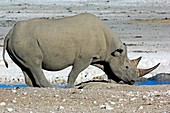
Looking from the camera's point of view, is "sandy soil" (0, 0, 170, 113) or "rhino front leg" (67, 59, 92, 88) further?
"rhino front leg" (67, 59, 92, 88)

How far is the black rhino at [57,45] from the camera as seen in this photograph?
13.1 m

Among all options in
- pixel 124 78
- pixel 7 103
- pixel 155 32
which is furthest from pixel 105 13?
pixel 7 103

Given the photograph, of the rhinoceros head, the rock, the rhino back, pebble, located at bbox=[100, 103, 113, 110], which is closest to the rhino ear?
the rhinoceros head

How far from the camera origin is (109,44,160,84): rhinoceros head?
46.1ft

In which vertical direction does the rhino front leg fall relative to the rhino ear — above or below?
below

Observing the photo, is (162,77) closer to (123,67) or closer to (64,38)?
(123,67)

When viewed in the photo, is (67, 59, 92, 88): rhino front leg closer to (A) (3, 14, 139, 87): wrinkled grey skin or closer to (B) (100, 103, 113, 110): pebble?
(A) (3, 14, 139, 87): wrinkled grey skin

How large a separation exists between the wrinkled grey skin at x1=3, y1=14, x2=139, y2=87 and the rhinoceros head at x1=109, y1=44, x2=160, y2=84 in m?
0.15

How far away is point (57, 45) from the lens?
43.4ft

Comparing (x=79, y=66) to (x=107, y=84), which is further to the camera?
(x=79, y=66)

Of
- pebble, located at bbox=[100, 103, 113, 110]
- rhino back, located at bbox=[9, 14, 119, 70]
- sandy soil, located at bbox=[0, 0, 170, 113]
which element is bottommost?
sandy soil, located at bbox=[0, 0, 170, 113]

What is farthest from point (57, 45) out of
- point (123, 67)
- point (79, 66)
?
point (123, 67)

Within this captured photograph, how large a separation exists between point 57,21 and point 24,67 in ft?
3.49

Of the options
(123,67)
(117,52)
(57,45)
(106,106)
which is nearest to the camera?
(106,106)
